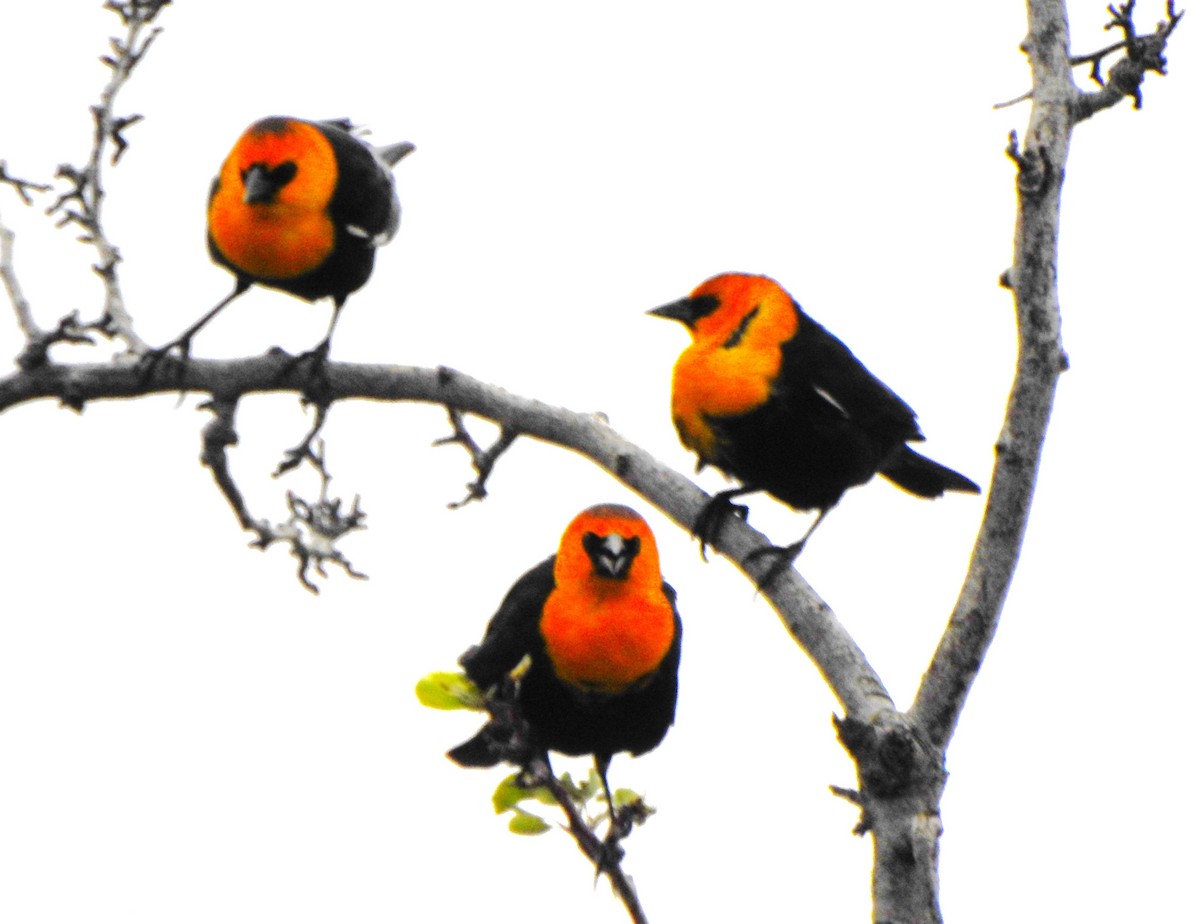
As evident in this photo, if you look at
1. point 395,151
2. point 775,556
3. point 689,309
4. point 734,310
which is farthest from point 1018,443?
point 395,151

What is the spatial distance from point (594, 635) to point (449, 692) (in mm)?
1413

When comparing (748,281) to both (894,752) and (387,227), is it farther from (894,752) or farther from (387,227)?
(894,752)

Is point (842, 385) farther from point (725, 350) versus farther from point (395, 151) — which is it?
point (395, 151)

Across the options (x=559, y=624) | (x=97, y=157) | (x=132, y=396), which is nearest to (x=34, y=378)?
(x=132, y=396)

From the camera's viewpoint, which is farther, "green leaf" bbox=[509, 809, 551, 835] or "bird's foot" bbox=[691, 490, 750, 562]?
"bird's foot" bbox=[691, 490, 750, 562]

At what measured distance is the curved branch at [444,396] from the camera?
10.6 feet

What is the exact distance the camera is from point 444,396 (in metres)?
3.44

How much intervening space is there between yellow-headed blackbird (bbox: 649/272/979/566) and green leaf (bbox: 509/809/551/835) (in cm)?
137

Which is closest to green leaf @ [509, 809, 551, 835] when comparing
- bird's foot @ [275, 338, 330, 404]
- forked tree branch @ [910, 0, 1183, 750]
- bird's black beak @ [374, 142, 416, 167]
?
forked tree branch @ [910, 0, 1183, 750]

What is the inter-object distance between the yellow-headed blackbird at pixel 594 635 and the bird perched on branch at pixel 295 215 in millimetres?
964

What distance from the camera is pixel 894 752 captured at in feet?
8.16

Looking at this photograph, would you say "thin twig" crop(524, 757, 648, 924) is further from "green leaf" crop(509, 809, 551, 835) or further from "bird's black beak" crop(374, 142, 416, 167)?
"bird's black beak" crop(374, 142, 416, 167)

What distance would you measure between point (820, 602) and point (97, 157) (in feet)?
6.57

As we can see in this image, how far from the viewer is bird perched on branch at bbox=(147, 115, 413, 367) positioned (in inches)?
178
